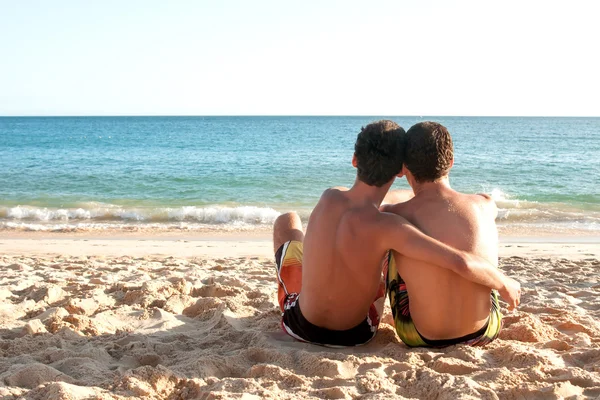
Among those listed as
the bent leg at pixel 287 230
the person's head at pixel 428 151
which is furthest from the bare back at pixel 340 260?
the bent leg at pixel 287 230

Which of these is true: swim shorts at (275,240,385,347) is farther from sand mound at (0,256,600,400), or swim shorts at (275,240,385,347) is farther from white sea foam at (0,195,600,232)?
white sea foam at (0,195,600,232)

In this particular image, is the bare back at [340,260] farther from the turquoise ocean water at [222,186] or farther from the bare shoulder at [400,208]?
the turquoise ocean water at [222,186]

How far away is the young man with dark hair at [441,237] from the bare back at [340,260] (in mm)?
201

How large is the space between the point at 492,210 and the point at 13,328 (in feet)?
10.3

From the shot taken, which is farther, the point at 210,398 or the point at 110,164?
the point at 110,164

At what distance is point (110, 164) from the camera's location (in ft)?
73.6

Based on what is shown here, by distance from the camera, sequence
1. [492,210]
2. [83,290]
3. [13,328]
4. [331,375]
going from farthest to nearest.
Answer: [83,290]
[13,328]
[492,210]
[331,375]

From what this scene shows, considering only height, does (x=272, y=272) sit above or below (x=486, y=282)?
below

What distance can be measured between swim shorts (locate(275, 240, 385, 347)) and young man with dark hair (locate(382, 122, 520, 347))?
317 mm

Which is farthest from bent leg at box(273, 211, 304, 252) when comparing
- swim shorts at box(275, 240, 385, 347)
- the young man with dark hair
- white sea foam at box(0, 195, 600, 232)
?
white sea foam at box(0, 195, 600, 232)

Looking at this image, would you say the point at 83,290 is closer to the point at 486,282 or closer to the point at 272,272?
the point at 272,272

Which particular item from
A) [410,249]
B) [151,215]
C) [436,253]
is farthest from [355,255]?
[151,215]

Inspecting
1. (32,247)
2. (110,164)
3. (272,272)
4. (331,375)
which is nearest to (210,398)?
(331,375)

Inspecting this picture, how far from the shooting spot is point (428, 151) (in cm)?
286
